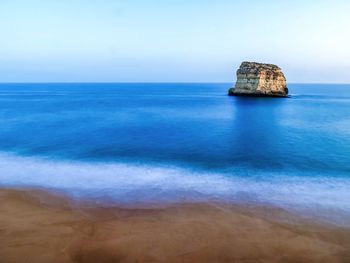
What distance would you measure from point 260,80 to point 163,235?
68.2m

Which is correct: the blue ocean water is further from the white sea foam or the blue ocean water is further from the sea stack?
the sea stack

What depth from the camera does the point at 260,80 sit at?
7356 cm

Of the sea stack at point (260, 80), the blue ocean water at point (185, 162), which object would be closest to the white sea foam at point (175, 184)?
the blue ocean water at point (185, 162)

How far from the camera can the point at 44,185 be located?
15852mm

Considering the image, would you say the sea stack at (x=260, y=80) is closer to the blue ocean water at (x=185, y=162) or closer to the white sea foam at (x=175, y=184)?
the blue ocean water at (x=185, y=162)

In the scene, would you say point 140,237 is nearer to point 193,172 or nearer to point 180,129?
point 193,172

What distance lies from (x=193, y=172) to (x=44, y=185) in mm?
8132

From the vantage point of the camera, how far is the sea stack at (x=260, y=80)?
236 ft

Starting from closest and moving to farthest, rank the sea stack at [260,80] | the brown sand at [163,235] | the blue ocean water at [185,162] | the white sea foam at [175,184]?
1. the brown sand at [163,235]
2. the white sea foam at [175,184]
3. the blue ocean water at [185,162]
4. the sea stack at [260,80]

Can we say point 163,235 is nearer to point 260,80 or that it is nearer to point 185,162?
point 185,162

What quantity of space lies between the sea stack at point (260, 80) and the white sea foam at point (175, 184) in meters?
57.5

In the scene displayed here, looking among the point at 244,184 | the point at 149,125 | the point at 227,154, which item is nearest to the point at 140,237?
the point at 244,184

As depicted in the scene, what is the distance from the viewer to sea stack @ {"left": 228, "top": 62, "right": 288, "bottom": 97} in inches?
2832

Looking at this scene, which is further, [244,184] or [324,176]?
Result: [324,176]
